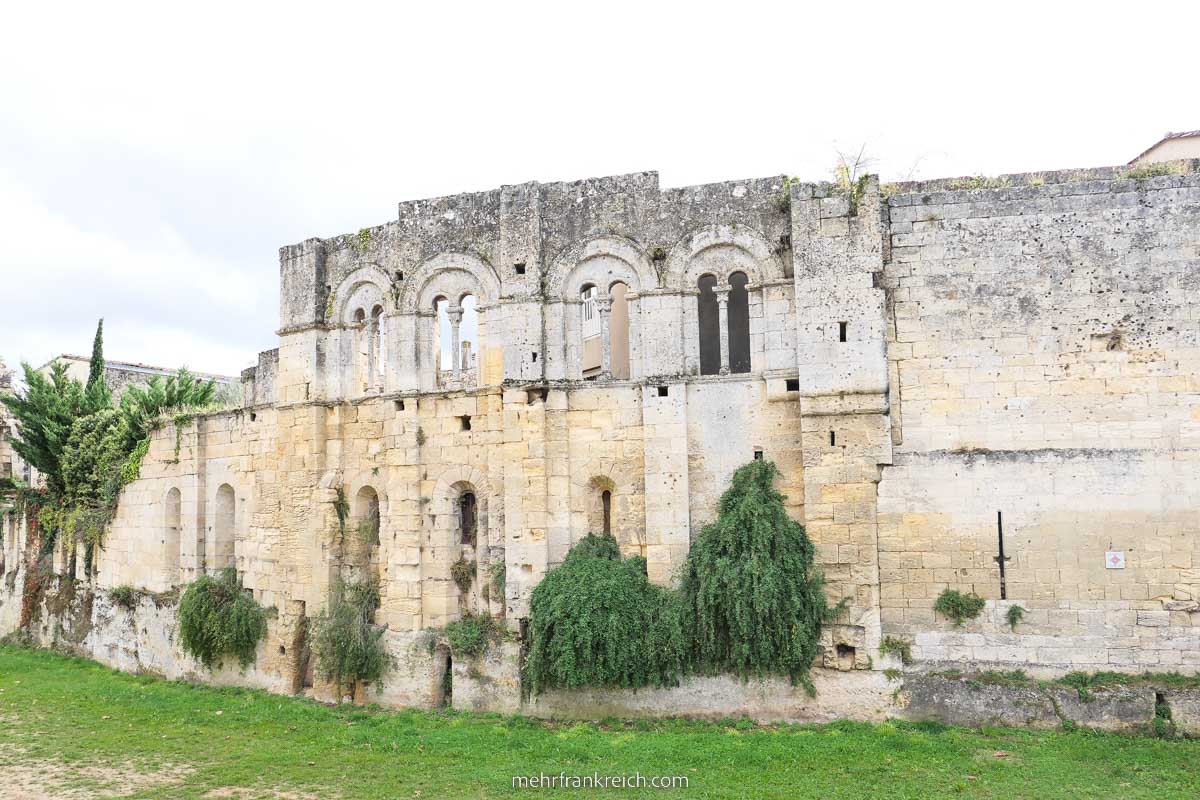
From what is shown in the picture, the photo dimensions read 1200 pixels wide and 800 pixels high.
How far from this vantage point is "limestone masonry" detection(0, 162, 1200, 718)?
11609 mm

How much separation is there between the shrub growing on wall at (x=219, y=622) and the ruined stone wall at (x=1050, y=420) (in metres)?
11.0

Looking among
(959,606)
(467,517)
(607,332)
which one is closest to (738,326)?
(607,332)

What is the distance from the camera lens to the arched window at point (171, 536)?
1766 centimetres

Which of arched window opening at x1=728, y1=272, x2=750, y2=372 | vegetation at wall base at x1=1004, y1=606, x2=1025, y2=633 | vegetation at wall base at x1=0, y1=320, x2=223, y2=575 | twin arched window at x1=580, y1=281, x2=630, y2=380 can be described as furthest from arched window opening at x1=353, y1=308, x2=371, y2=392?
vegetation at wall base at x1=1004, y1=606, x2=1025, y2=633

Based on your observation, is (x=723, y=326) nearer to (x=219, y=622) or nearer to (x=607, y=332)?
(x=607, y=332)

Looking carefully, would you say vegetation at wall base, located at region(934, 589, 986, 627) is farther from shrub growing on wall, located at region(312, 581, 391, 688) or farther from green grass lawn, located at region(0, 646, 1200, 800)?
shrub growing on wall, located at region(312, 581, 391, 688)

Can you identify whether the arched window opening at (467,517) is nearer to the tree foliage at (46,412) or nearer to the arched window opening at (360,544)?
the arched window opening at (360,544)

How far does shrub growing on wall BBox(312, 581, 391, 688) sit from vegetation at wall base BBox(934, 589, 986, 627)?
28.1 feet

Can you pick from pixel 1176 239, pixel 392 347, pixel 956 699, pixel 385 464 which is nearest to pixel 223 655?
pixel 385 464

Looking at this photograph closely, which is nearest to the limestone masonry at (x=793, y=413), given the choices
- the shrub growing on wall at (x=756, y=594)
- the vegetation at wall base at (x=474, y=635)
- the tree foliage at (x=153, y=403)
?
the vegetation at wall base at (x=474, y=635)

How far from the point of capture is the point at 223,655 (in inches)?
623

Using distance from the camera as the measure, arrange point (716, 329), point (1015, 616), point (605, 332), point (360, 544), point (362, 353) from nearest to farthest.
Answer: point (1015, 616)
point (605, 332)
point (360, 544)
point (362, 353)
point (716, 329)

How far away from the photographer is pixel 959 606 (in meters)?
11.7

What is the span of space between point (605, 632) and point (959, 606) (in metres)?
4.89
